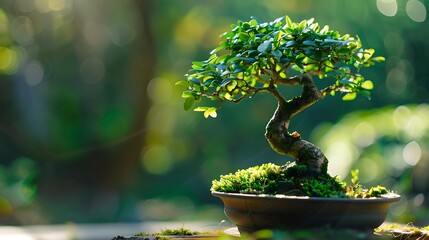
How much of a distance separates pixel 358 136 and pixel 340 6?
17.0ft

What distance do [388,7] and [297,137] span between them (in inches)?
466

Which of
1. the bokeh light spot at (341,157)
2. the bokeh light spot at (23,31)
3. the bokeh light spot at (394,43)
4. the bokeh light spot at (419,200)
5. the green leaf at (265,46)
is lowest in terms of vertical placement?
the green leaf at (265,46)

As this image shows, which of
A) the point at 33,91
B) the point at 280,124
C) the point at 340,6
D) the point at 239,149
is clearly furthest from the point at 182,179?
the point at 280,124

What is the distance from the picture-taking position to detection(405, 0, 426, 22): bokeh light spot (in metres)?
13.0

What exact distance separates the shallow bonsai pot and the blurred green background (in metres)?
6.10

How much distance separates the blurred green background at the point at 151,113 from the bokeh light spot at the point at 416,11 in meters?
0.03

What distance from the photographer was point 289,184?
185 centimetres

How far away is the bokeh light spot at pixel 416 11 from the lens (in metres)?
13.0

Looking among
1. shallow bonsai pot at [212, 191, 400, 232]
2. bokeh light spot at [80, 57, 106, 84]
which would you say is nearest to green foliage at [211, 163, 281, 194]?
shallow bonsai pot at [212, 191, 400, 232]

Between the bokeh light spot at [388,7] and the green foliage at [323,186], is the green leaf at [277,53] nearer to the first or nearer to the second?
the green foliage at [323,186]

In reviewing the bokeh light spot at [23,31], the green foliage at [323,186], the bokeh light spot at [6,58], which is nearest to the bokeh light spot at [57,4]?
the bokeh light spot at [23,31]

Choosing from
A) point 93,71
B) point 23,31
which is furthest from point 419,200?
point 23,31

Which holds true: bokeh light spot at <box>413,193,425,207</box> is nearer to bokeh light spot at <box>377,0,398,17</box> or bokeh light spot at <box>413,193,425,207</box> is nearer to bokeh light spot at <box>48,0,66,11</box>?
bokeh light spot at <box>377,0,398,17</box>

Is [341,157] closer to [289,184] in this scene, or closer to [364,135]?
[364,135]
